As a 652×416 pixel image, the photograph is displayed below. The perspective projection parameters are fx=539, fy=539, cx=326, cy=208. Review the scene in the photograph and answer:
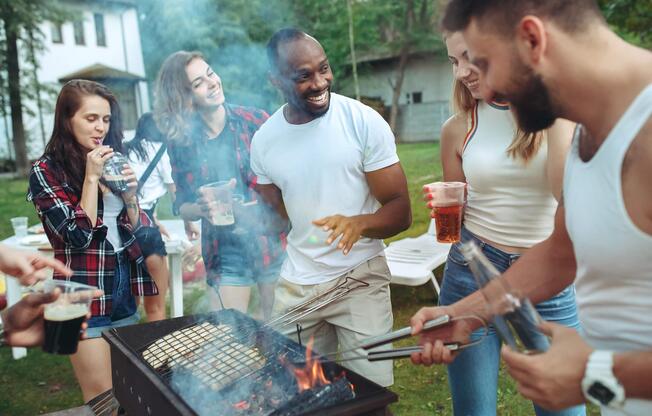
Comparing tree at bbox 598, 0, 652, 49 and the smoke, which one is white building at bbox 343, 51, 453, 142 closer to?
tree at bbox 598, 0, 652, 49

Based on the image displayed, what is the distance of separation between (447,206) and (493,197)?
0.73 ft

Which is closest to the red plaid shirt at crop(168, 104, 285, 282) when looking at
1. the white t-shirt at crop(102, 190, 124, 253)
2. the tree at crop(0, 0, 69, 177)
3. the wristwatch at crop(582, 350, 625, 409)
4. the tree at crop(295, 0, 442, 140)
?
the white t-shirt at crop(102, 190, 124, 253)

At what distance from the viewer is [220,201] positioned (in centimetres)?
331

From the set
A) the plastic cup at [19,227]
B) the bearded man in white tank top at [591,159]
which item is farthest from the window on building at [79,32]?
the bearded man in white tank top at [591,159]

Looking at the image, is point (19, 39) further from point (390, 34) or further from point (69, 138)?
point (69, 138)

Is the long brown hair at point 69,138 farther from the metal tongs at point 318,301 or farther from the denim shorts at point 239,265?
the metal tongs at point 318,301

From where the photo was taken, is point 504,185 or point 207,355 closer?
point 207,355

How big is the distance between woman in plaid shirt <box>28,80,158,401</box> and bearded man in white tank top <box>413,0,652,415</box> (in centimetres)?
252

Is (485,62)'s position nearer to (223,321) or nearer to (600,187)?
(600,187)

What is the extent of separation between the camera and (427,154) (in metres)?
17.3

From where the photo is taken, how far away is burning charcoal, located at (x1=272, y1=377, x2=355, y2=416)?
1888 mm

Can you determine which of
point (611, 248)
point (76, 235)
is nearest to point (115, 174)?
point (76, 235)

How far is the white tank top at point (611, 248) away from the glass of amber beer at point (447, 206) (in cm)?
102

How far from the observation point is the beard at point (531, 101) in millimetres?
1470
